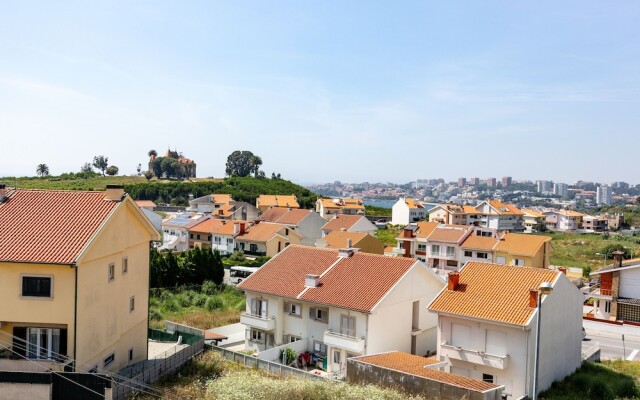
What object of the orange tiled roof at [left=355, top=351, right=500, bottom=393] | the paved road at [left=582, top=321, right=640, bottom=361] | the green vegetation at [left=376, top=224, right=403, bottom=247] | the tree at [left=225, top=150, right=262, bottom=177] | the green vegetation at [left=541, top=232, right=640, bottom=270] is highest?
the tree at [left=225, top=150, right=262, bottom=177]

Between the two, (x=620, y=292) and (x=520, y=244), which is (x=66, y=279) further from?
(x=520, y=244)

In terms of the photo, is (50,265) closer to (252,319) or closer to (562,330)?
(252,319)

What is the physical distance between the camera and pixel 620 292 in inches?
1687

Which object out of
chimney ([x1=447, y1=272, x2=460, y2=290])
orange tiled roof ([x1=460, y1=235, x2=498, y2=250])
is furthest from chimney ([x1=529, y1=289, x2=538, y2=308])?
orange tiled roof ([x1=460, y1=235, x2=498, y2=250])

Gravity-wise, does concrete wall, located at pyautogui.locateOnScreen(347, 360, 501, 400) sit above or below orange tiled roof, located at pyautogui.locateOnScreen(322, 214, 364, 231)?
below

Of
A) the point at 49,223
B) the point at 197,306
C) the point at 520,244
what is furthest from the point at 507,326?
the point at 520,244

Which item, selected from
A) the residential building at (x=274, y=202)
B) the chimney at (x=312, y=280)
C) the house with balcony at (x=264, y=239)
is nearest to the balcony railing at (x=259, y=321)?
the chimney at (x=312, y=280)

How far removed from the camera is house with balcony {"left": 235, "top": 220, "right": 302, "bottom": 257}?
64.6m

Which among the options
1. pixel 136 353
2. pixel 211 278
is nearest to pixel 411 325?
pixel 136 353

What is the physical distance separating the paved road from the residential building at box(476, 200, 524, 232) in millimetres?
80719

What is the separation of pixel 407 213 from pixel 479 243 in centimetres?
5760

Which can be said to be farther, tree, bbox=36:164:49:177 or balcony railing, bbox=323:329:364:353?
tree, bbox=36:164:49:177

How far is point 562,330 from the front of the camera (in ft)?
86.6

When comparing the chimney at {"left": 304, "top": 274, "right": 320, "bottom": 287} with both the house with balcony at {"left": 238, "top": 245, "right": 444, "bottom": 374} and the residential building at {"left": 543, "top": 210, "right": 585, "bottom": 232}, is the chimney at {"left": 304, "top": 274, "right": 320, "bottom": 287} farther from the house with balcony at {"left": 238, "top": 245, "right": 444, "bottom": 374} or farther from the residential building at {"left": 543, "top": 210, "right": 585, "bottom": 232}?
the residential building at {"left": 543, "top": 210, "right": 585, "bottom": 232}
